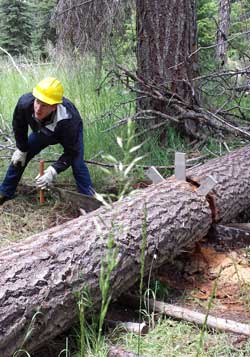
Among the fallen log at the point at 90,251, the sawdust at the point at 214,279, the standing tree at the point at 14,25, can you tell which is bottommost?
the sawdust at the point at 214,279

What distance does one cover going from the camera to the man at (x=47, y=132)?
169 inches

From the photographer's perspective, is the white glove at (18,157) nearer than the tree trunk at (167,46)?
Yes

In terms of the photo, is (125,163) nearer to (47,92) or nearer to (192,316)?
(192,316)

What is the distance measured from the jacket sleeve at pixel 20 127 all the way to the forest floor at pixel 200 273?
657 millimetres

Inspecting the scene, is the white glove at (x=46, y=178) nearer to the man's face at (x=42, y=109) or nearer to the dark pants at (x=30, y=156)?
the dark pants at (x=30, y=156)

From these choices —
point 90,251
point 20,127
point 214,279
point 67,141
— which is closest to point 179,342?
point 90,251

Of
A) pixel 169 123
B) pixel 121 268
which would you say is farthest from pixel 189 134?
pixel 121 268

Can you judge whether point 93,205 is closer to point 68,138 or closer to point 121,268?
point 68,138

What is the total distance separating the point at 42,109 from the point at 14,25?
1741 cm

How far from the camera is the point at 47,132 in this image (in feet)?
15.1

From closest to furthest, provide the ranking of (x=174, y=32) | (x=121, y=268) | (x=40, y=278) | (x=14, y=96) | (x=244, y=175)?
(x=40, y=278) < (x=121, y=268) < (x=244, y=175) < (x=174, y=32) < (x=14, y=96)

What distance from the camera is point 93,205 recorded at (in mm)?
4449

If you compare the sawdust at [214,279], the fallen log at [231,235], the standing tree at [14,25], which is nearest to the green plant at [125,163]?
the sawdust at [214,279]

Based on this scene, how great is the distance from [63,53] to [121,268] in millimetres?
3817
